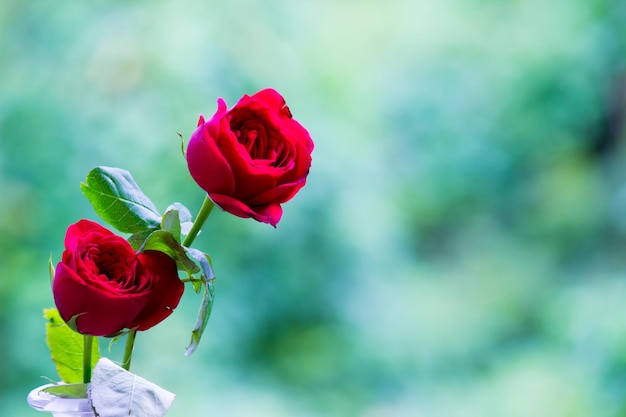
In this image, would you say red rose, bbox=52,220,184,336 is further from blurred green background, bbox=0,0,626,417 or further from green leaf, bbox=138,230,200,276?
blurred green background, bbox=0,0,626,417

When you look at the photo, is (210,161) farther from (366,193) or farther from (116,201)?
(366,193)

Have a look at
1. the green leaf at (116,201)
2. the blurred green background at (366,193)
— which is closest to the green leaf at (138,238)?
the green leaf at (116,201)

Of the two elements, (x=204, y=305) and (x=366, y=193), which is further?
(x=366, y=193)

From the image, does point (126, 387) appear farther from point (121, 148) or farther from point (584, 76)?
point (584, 76)

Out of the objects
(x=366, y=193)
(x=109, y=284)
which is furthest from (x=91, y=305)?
(x=366, y=193)

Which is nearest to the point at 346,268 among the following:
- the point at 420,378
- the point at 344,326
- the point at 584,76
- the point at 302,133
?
the point at 344,326

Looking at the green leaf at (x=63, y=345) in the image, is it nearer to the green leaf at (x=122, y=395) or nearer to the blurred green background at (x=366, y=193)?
the green leaf at (x=122, y=395)

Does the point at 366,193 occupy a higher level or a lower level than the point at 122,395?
higher
